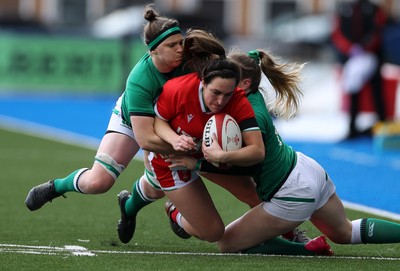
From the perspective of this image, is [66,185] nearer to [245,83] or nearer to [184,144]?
[184,144]

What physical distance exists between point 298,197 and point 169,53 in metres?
1.29

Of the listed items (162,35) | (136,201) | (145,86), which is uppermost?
(162,35)

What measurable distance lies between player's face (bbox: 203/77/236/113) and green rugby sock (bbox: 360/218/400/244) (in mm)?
1332

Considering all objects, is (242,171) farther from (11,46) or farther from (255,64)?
(11,46)

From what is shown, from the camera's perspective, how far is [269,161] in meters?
7.53

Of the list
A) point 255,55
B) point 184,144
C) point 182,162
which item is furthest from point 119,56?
point 184,144

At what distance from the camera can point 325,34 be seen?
3219 cm

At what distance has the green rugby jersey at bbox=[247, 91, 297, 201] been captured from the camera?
24.7 ft

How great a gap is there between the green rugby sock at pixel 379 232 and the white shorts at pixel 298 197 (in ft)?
1.22

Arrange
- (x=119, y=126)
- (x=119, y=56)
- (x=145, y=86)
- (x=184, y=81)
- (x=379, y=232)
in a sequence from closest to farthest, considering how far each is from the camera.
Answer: (x=184, y=81) < (x=145, y=86) < (x=379, y=232) < (x=119, y=126) < (x=119, y=56)

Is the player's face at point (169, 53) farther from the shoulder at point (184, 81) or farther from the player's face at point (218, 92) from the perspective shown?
the player's face at point (218, 92)

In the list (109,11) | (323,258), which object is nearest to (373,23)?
(323,258)

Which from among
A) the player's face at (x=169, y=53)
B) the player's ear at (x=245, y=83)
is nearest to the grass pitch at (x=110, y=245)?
the player's ear at (x=245, y=83)

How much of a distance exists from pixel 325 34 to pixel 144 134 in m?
25.1
